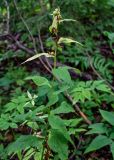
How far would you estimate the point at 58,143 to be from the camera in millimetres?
2488

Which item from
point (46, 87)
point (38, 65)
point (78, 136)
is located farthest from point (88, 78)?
point (46, 87)

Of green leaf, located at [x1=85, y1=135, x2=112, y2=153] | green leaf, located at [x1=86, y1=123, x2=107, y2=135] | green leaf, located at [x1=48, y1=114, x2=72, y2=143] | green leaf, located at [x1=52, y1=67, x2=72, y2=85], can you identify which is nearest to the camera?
green leaf, located at [x1=48, y1=114, x2=72, y2=143]

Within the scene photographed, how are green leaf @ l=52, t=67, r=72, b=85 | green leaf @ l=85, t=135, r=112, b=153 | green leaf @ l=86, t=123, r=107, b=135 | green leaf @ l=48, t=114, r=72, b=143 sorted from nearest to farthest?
green leaf @ l=48, t=114, r=72, b=143
green leaf @ l=52, t=67, r=72, b=85
green leaf @ l=85, t=135, r=112, b=153
green leaf @ l=86, t=123, r=107, b=135

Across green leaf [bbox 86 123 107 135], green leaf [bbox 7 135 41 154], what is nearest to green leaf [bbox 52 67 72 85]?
green leaf [bbox 7 135 41 154]

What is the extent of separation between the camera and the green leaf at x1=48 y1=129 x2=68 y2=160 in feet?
8.06

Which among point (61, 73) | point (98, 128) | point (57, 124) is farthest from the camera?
point (98, 128)

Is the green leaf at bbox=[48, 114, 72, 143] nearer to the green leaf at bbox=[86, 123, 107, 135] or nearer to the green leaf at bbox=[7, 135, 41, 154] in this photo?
the green leaf at bbox=[7, 135, 41, 154]

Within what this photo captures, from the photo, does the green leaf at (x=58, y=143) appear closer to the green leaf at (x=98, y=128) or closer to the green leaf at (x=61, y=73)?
the green leaf at (x=61, y=73)

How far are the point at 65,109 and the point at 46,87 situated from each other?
9.4 inches

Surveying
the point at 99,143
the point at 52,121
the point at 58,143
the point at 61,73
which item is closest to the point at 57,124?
the point at 52,121

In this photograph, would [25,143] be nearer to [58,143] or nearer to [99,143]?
[58,143]

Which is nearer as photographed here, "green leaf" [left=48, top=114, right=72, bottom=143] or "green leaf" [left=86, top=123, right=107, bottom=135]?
"green leaf" [left=48, top=114, right=72, bottom=143]

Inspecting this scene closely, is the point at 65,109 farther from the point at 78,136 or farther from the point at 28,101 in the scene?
the point at 78,136

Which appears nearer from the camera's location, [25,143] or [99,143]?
[25,143]
